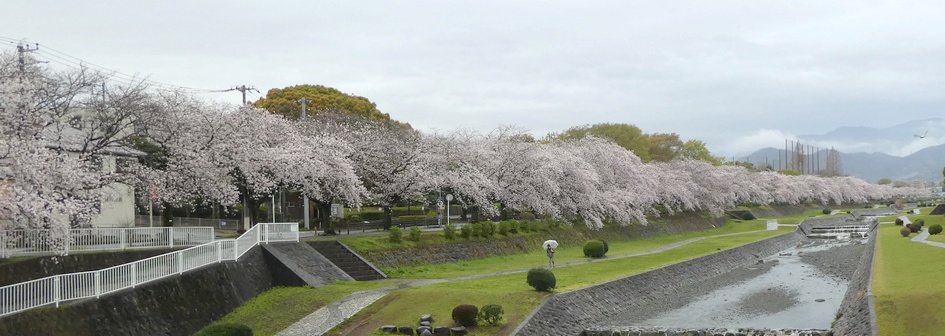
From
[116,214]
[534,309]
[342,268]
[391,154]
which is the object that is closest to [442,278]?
[342,268]

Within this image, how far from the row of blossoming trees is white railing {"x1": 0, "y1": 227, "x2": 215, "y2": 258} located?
33.8 inches

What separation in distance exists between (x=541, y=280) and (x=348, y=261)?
1134cm

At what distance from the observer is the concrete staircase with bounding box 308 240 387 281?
3541cm

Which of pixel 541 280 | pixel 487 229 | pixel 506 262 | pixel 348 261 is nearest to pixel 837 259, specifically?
pixel 487 229

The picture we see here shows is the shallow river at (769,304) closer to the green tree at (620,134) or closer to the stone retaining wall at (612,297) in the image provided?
the stone retaining wall at (612,297)

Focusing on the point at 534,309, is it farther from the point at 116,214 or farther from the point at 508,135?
the point at 508,135

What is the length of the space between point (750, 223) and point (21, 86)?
87699 millimetres

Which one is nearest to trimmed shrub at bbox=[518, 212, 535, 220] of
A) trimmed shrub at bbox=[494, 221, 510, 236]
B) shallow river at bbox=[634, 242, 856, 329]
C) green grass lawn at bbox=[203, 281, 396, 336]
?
trimmed shrub at bbox=[494, 221, 510, 236]

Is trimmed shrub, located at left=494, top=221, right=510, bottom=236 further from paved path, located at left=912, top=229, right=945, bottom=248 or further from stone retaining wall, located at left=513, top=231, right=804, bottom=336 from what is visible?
paved path, located at left=912, top=229, right=945, bottom=248

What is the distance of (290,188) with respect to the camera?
42.2 meters

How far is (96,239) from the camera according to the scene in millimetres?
27016

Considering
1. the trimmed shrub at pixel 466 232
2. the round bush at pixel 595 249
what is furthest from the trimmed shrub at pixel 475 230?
the round bush at pixel 595 249

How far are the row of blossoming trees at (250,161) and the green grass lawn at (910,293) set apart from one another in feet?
80.3

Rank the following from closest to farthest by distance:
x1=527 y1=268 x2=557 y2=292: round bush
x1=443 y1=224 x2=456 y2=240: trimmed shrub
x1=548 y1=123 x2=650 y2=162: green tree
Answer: x1=527 y1=268 x2=557 y2=292: round bush, x1=443 y1=224 x2=456 y2=240: trimmed shrub, x1=548 y1=123 x2=650 y2=162: green tree
